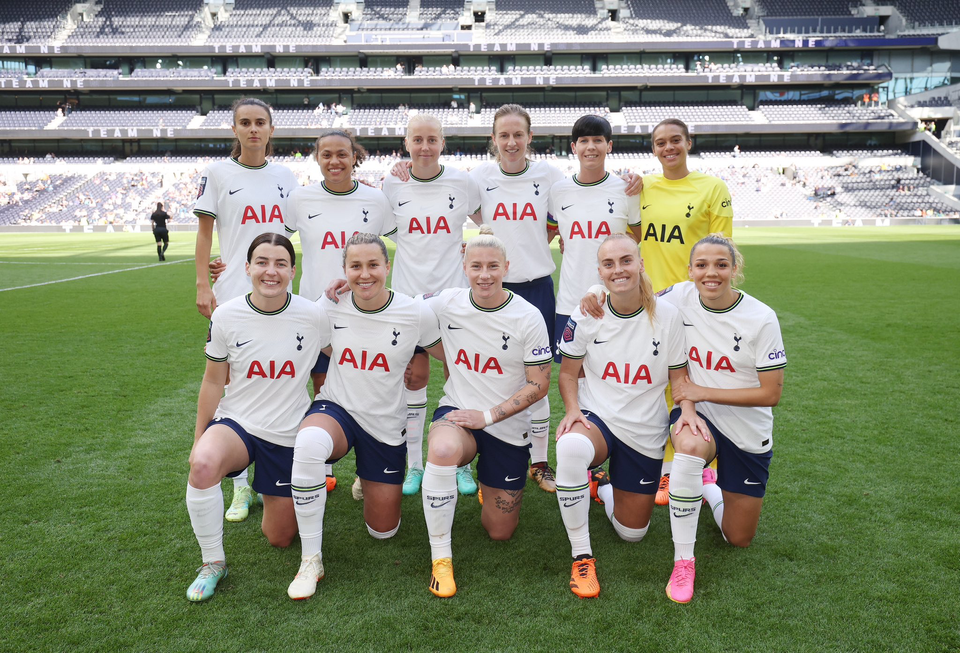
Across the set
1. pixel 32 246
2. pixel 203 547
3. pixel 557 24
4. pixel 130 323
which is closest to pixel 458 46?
pixel 557 24

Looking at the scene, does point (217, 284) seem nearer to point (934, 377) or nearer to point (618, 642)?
point (618, 642)

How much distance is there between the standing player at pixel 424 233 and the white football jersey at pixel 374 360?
0.63 metres

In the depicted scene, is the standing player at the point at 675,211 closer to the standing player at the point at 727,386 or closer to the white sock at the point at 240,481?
the standing player at the point at 727,386

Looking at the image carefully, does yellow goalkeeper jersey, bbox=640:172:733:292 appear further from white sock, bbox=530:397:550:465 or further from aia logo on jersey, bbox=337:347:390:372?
aia logo on jersey, bbox=337:347:390:372

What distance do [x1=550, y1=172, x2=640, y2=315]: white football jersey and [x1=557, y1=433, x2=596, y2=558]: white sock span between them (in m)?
1.32

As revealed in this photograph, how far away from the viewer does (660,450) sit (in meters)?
3.29

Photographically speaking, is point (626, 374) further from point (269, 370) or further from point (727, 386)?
point (269, 370)

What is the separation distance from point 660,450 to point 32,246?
86.9 feet

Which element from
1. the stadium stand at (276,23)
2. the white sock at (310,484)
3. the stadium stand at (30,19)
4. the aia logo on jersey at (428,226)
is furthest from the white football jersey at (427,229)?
the stadium stand at (30,19)

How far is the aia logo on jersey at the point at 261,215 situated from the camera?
3967mm

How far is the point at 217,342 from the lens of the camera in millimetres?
3199

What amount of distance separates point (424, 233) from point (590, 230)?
108 centimetres

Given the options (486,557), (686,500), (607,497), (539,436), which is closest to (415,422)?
(539,436)

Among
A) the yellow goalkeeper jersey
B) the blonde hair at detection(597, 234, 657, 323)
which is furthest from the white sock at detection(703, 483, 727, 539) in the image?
the yellow goalkeeper jersey
